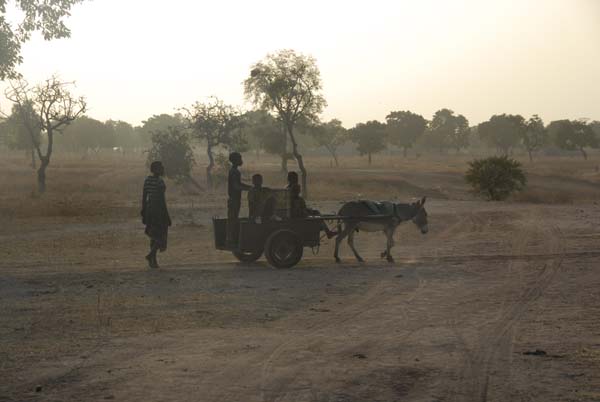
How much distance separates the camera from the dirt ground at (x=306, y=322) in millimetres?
6633

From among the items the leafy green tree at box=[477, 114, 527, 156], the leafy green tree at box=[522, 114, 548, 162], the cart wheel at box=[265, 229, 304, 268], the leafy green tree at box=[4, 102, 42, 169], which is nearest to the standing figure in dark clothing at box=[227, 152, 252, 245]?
the cart wheel at box=[265, 229, 304, 268]

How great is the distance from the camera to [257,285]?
12438 mm

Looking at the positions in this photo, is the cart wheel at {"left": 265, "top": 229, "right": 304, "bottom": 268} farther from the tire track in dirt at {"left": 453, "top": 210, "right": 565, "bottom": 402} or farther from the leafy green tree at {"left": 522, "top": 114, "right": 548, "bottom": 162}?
the leafy green tree at {"left": 522, "top": 114, "right": 548, "bottom": 162}

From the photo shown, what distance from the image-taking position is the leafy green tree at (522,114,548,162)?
3991 inches

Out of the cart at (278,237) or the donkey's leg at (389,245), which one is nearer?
the cart at (278,237)

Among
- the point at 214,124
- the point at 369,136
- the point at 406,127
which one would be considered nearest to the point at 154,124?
the point at 406,127

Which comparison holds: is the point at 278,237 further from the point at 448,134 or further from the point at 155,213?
the point at 448,134

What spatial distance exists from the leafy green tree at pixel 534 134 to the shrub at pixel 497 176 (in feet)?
209

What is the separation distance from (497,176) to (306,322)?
32.1 metres

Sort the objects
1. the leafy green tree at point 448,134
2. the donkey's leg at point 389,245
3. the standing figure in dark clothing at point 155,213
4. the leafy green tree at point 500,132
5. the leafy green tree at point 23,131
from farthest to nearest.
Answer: the leafy green tree at point 448,134, the leafy green tree at point 500,132, the leafy green tree at point 23,131, the donkey's leg at point 389,245, the standing figure in dark clothing at point 155,213

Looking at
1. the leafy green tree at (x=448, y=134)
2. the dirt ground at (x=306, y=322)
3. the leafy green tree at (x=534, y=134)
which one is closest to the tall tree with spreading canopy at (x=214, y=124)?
the dirt ground at (x=306, y=322)

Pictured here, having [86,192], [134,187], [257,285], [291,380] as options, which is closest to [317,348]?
[291,380]

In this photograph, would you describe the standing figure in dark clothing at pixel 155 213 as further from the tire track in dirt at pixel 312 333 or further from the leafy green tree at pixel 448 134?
the leafy green tree at pixel 448 134

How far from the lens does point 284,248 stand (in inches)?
566
